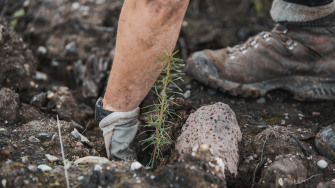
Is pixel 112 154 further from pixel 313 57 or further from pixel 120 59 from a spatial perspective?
pixel 313 57

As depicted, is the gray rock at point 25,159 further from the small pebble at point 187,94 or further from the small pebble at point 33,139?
the small pebble at point 187,94

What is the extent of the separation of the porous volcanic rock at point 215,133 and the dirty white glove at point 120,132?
330mm

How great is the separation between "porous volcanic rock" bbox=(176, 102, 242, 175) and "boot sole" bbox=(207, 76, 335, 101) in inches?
27.8

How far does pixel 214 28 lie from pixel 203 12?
0.43 m

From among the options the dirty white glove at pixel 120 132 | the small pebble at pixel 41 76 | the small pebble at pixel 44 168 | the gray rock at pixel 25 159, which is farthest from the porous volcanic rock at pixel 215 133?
the small pebble at pixel 41 76

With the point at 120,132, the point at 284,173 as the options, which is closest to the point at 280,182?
the point at 284,173

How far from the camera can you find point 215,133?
7.02 feet

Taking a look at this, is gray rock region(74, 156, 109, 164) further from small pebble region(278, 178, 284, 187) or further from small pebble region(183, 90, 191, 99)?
small pebble region(183, 90, 191, 99)

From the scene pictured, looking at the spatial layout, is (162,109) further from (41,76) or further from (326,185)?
(41,76)

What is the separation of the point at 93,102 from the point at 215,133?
5.06 feet

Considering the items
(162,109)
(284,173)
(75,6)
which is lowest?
(284,173)

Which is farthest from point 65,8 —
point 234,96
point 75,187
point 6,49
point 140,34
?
point 75,187

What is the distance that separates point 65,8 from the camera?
4.25 m

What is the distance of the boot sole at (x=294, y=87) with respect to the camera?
3.00m
